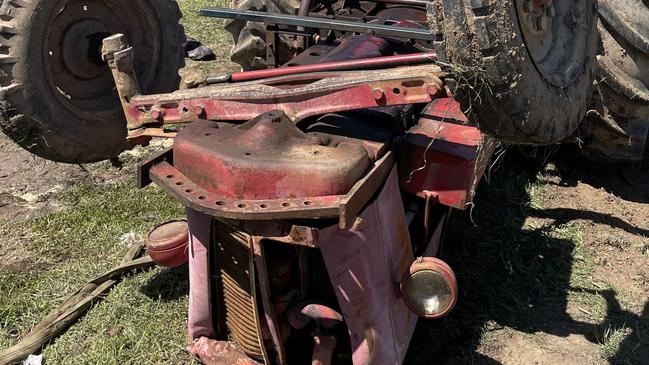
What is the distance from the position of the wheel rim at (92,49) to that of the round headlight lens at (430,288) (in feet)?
5.10

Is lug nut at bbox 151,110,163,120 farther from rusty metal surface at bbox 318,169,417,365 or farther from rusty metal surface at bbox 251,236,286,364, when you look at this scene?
rusty metal surface at bbox 318,169,417,365

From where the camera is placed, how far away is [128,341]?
2.82 m

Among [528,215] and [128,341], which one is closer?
[128,341]

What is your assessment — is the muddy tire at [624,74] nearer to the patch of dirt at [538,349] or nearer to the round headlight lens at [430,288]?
the patch of dirt at [538,349]

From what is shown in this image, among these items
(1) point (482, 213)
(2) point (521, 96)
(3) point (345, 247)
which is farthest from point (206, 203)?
(1) point (482, 213)

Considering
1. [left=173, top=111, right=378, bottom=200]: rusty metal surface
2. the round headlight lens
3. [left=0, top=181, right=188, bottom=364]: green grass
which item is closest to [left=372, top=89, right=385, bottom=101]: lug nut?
[left=173, top=111, right=378, bottom=200]: rusty metal surface

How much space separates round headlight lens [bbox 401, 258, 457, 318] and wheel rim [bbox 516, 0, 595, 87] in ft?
2.20

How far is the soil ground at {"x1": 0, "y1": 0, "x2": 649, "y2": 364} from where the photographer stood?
281 cm

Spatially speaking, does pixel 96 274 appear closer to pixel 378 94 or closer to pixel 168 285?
pixel 168 285

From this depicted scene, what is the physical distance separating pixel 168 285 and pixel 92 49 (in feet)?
3.72

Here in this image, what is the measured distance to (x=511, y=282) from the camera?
3209 millimetres

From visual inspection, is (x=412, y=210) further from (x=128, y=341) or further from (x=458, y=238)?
(x=128, y=341)

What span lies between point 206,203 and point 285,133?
0.35 meters

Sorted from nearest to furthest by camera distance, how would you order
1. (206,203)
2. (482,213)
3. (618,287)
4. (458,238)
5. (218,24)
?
(206,203) → (618,287) → (458,238) → (482,213) → (218,24)
